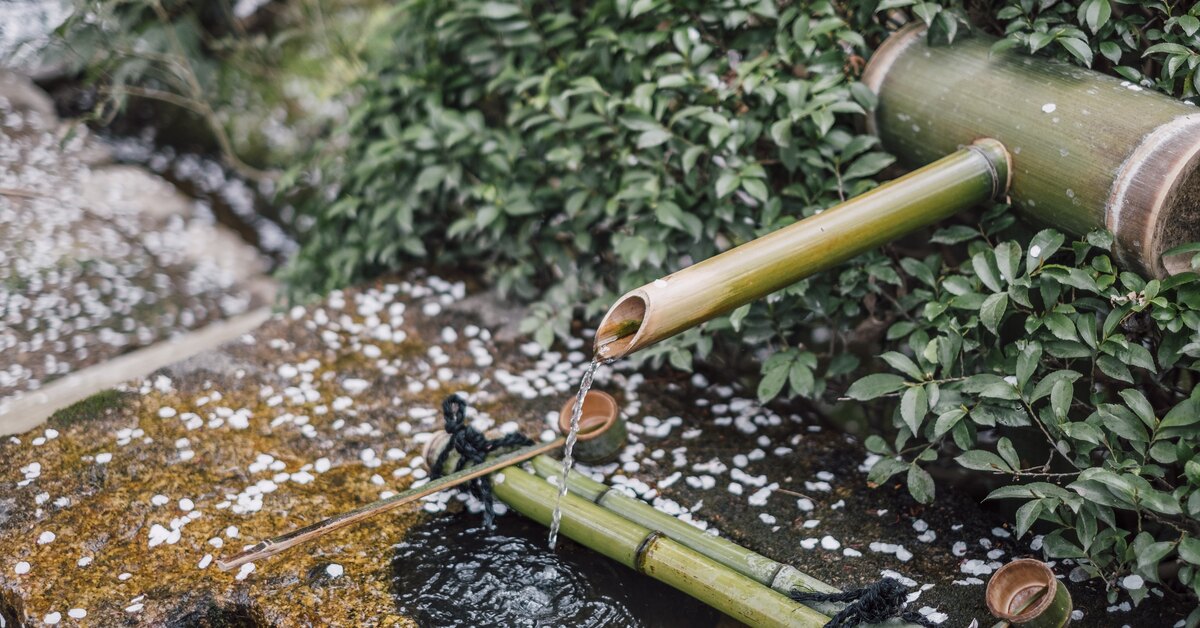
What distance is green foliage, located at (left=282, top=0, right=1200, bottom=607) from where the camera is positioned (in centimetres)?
241

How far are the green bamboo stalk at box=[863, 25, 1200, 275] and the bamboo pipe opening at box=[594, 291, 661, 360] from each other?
1257 mm

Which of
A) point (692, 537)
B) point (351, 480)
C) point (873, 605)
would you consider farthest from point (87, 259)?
point (873, 605)

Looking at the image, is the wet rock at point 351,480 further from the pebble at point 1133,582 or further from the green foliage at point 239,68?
the green foliage at point 239,68

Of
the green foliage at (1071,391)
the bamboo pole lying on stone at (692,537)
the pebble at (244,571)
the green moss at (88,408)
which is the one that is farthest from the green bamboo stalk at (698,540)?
the green moss at (88,408)

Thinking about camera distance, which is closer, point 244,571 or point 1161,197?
point 1161,197

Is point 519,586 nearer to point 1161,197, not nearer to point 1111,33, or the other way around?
point 1161,197

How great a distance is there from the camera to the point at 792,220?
301 cm

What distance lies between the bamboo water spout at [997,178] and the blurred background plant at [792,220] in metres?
0.09

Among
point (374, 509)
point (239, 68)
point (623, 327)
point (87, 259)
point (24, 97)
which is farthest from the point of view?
point (239, 68)

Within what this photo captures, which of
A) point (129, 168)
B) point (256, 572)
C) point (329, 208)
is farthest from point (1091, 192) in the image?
point (129, 168)

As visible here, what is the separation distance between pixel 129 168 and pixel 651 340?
450 cm

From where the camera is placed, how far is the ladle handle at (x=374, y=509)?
2377mm

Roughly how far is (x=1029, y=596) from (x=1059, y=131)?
4.16ft

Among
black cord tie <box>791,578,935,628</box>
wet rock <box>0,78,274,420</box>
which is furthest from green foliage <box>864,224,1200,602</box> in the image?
wet rock <box>0,78,274,420</box>
